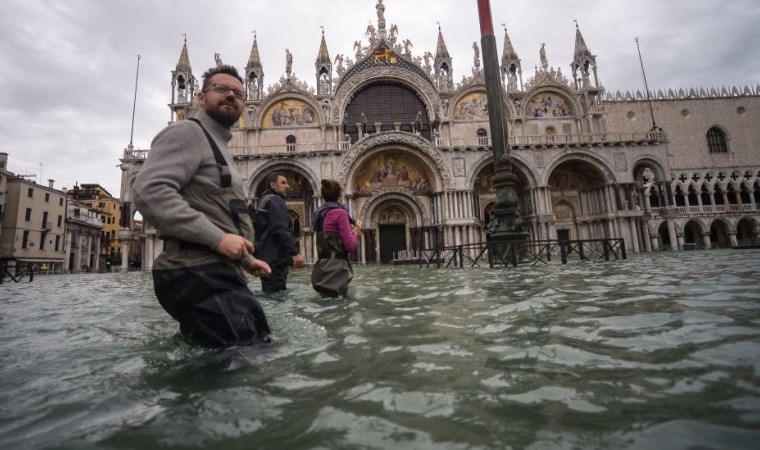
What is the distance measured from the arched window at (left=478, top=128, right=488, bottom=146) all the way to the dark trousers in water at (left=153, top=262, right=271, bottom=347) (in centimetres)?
2213

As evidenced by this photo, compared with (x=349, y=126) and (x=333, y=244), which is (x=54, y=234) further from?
(x=333, y=244)

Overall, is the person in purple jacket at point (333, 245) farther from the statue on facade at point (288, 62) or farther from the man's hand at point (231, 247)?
the statue on facade at point (288, 62)

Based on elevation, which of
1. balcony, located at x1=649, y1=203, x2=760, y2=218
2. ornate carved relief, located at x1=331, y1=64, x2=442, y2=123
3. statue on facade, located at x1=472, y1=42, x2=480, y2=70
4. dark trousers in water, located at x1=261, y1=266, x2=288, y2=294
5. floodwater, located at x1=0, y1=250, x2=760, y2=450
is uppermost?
statue on facade, located at x1=472, y1=42, x2=480, y2=70

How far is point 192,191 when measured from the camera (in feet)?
7.63

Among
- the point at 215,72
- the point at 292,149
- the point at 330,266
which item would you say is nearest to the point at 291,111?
the point at 292,149

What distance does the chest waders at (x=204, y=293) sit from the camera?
2.12m

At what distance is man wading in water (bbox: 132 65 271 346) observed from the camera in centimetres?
209

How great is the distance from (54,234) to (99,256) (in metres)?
11.3

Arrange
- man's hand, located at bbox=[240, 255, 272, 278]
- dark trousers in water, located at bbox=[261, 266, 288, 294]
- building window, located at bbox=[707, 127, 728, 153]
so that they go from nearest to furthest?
man's hand, located at bbox=[240, 255, 272, 278] < dark trousers in water, located at bbox=[261, 266, 288, 294] < building window, located at bbox=[707, 127, 728, 153]

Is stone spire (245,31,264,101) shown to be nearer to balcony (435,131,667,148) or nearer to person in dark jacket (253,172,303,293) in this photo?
balcony (435,131,667,148)

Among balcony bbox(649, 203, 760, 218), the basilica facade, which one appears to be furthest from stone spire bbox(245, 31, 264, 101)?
balcony bbox(649, 203, 760, 218)

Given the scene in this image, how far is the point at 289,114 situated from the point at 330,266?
2195 cm

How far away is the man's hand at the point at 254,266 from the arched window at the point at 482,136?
71.7ft

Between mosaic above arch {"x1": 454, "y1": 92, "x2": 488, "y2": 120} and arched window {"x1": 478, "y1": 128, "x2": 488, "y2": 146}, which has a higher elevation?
mosaic above arch {"x1": 454, "y1": 92, "x2": 488, "y2": 120}
